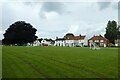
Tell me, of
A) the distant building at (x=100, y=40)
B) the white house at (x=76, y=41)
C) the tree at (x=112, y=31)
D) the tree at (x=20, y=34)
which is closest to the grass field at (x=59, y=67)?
the tree at (x=20, y=34)

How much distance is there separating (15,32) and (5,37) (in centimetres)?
1033

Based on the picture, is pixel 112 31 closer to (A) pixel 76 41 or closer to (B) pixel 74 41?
(A) pixel 76 41

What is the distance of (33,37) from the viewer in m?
130

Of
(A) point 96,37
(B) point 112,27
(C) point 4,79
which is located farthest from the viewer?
(A) point 96,37

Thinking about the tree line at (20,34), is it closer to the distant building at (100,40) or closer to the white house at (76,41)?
the distant building at (100,40)

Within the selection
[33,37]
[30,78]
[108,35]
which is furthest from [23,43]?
[30,78]

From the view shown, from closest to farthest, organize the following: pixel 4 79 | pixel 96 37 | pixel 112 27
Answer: pixel 4 79 → pixel 112 27 → pixel 96 37

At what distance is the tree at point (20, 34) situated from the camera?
125 m

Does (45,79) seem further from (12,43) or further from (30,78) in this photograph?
(12,43)

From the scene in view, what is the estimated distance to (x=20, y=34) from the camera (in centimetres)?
12469

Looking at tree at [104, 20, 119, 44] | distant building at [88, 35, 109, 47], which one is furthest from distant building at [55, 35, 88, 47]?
tree at [104, 20, 119, 44]

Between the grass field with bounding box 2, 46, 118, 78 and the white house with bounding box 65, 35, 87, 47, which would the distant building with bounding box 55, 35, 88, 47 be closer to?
the white house with bounding box 65, 35, 87, 47

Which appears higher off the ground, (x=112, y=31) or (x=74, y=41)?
(x=112, y=31)

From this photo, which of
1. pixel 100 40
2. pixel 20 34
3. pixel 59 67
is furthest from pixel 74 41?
pixel 59 67
